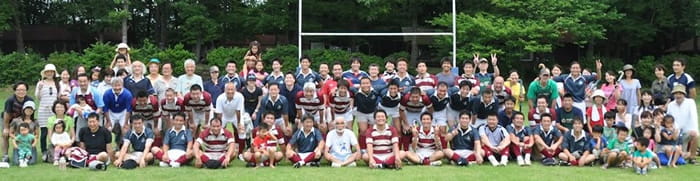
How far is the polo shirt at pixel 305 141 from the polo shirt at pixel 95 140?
2117 mm

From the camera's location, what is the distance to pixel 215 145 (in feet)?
25.2

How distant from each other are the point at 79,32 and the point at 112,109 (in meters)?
27.1

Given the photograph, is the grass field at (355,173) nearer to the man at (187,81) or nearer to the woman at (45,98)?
the woman at (45,98)

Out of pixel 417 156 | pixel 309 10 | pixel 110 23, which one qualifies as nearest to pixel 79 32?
pixel 110 23

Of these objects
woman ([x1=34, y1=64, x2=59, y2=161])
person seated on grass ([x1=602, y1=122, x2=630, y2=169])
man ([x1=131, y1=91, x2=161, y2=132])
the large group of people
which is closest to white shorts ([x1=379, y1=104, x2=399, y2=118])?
the large group of people

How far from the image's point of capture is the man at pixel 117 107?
7824 millimetres

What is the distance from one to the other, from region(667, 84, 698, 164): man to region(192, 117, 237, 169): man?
207 inches

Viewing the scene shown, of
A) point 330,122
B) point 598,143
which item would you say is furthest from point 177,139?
point 598,143

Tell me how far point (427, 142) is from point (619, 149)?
2.14 m

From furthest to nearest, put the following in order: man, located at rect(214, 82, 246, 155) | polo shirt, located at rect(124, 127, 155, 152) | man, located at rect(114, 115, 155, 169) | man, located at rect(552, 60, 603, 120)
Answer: man, located at rect(552, 60, 603, 120) → man, located at rect(214, 82, 246, 155) → polo shirt, located at rect(124, 127, 155, 152) → man, located at rect(114, 115, 155, 169)

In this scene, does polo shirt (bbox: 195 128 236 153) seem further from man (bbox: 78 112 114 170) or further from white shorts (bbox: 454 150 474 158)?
white shorts (bbox: 454 150 474 158)

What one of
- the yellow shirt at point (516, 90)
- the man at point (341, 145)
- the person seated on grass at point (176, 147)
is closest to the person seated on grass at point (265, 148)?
the man at point (341, 145)

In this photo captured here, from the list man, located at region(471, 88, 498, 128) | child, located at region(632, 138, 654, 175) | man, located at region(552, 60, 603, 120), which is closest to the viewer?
child, located at region(632, 138, 654, 175)

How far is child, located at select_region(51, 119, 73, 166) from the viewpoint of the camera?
755cm
